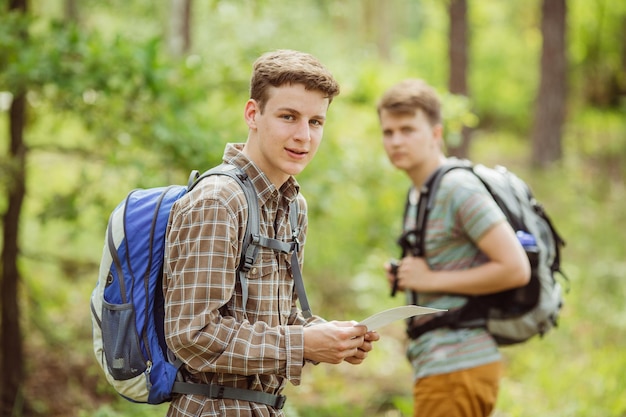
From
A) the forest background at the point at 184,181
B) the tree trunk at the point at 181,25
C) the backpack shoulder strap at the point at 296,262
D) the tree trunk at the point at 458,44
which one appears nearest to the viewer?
the backpack shoulder strap at the point at 296,262

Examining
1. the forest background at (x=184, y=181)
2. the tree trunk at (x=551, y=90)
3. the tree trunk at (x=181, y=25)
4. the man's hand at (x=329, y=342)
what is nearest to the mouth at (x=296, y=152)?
the man's hand at (x=329, y=342)

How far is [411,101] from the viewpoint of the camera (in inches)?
150

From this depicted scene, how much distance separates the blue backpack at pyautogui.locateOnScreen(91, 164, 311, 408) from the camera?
2293 mm

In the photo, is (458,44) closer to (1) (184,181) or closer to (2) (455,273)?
(1) (184,181)

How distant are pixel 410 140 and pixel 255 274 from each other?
1703mm

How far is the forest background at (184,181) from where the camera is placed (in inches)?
177

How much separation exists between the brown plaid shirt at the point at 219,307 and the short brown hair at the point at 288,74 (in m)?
0.32

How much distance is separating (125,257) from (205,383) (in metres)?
0.48

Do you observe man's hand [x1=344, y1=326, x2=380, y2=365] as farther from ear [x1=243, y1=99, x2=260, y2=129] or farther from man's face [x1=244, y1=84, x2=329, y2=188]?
ear [x1=243, y1=99, x2=260, y2=129]

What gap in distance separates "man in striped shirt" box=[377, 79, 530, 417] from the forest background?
142 centimetres

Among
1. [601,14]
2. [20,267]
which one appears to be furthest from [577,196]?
[20,267]

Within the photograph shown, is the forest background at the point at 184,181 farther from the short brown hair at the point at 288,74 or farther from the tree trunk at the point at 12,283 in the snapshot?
the short brown hair at the point at 288,74

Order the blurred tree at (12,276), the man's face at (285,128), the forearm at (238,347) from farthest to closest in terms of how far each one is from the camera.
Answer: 1. the blurred tree at (12,276)
2. the man's face at (285,128)
3. the forearm at (238,347)

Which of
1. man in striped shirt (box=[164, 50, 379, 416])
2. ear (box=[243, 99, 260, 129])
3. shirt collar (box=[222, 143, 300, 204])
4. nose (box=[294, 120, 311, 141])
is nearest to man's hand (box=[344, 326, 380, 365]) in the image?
man in striped shirt (box=[164, 50, 379, 416])
